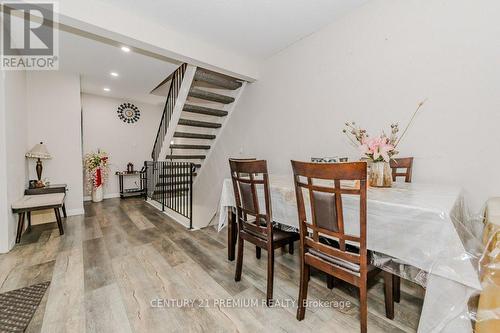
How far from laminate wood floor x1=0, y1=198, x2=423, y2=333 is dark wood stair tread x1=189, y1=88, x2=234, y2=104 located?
227 cm

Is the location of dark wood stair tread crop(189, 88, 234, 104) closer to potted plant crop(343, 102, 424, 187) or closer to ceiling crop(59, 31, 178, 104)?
ceiling crop(59, 31, 178, 104)

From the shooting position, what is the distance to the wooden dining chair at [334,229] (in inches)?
42.1

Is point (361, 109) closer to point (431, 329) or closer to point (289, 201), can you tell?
point (289, 201)

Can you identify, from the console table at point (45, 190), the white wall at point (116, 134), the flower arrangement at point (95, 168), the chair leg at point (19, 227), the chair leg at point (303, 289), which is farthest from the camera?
the white wall at point (116, 134)

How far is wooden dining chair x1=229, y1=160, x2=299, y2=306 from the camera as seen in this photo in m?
1.53

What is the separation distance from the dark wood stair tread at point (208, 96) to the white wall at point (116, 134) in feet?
9.94

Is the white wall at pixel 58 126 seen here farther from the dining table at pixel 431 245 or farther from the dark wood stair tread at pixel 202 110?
the dining table at pixel 431 245

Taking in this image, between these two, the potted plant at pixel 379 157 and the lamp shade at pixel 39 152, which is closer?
the potted plant at pixel 379 157

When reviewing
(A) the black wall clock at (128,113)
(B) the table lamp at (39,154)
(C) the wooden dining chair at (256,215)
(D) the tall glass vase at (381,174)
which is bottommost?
(C) the wooden dining chair at (256,215)

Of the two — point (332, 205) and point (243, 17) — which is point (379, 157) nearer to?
point (332, 205)

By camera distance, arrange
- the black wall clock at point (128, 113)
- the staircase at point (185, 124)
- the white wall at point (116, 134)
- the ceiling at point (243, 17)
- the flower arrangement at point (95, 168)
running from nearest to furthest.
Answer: the ceiling at point (243, 17), the staircase at point (185, 124), the flower arrangement at point (95, 168), the white wall at point (116, 134), the black wall clock at point (128, 113)

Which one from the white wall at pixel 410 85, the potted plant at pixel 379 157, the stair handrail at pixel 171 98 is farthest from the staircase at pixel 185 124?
the potted plant at pixel 379 157

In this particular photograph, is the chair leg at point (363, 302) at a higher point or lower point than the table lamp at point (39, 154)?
lower

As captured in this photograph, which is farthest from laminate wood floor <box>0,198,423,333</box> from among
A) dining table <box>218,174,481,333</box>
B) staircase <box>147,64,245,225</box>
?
staircase <box>147,64,245,225</box>
